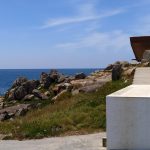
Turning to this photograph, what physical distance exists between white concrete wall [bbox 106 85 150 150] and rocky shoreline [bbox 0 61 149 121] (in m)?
13.9

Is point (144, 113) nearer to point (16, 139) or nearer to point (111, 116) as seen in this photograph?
point (111, 116)

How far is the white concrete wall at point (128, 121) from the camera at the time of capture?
962 cm

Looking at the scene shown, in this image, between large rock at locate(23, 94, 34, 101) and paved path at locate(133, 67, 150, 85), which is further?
large rock at locate(23, 94, 34, 101)

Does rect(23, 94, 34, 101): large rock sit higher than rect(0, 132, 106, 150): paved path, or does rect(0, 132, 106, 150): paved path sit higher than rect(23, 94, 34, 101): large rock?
rect(0, 132, 106, 150): paved path

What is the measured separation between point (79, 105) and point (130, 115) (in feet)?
30.2

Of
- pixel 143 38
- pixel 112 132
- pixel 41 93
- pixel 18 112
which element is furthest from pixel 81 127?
pixel 41 93

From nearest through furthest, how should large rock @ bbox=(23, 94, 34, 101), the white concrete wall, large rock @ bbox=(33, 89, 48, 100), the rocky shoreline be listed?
the white concrete wall
the rocky shoreline
large rock @ bbox=(33, 89, 48, 100)
large rock @ bbox=(23, 94, 34, 101)

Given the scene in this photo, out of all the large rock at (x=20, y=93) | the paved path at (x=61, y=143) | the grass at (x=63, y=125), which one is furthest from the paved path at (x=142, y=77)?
the large rock at (x=20, y=93)

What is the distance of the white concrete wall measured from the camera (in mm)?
9625

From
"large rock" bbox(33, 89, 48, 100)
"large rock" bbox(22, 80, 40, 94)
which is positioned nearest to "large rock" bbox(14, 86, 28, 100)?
"large rock" bbox(22, 80, 40, 94)

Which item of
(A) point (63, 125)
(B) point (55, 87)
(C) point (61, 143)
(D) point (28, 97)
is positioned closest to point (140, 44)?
(A) point (63, 125)

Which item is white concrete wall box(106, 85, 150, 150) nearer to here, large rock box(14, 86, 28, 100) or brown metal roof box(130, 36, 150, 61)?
brown metal roof box(130, 36, 150, 61)

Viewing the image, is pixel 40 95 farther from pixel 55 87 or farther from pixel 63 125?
pixel 63 125

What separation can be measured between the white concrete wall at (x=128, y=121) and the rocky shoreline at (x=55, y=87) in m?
13.9
